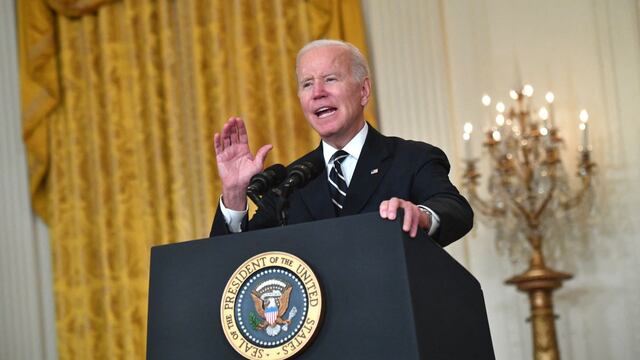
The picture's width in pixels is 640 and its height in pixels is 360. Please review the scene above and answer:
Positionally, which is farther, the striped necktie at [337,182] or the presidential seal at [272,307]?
the striped necktie at [337,182]

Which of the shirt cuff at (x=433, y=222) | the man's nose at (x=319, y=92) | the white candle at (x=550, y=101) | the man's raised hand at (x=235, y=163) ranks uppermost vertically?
the white candle at (x=550, y=101)

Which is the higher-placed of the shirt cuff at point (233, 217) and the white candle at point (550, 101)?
the white candle at point (550, 101)

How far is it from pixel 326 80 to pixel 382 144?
9.7 inches

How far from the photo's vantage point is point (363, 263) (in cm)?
199

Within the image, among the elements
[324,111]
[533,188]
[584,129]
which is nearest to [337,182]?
[324,111]

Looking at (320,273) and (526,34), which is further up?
(526,34)

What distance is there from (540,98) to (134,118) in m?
2.64

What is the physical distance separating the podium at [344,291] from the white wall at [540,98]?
11.8 feet

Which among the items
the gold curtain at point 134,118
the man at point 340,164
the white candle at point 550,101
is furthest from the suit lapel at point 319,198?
the gold curtain at point 134,118

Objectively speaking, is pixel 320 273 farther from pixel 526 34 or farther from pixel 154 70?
pixel 154 70

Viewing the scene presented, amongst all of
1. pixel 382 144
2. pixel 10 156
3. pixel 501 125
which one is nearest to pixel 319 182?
pixel 382 144

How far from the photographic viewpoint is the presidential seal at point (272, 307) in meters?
1.98

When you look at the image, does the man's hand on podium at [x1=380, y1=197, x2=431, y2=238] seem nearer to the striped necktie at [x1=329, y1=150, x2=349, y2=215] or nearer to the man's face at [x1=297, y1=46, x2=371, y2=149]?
the striped necktie at [x1=329, y1=150, x2=349, y2=215]

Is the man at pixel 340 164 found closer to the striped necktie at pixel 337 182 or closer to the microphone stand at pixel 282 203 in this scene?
the striped necktie at pixel 337 182
